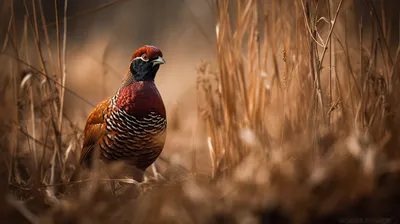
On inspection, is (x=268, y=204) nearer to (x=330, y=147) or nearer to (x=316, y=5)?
(x=330, y=147)

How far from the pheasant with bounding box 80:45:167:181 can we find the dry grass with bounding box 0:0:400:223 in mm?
148

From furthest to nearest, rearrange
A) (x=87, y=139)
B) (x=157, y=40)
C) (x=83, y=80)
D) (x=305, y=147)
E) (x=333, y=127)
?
(x=157, y=40) → (x=83, y=80) → (x=87, y=139) → (x=333, y=127) → (x=305, y=147)

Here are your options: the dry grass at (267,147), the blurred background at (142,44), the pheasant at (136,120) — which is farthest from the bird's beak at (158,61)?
the blurred background at (142,44)

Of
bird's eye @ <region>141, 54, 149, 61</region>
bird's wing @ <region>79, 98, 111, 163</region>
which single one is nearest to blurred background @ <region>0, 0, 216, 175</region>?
bird's wing @ <region>79, 98, 111, 163</region>

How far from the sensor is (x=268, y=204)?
1253 millimetres

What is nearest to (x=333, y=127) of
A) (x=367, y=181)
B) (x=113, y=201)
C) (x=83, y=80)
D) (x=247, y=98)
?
(x=247, y=98)

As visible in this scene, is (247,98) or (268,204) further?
(247,98)

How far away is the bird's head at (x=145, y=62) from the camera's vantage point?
73.5 inches

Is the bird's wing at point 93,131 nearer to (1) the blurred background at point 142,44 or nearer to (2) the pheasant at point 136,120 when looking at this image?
(2) the pheasant at point 136,120

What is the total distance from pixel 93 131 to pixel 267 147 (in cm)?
73

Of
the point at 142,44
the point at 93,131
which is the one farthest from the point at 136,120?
the point at 142,44

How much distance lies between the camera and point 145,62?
189 centimetres

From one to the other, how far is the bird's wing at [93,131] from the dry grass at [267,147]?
0.09 meters

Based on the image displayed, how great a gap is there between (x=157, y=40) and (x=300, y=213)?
3.36 metres
